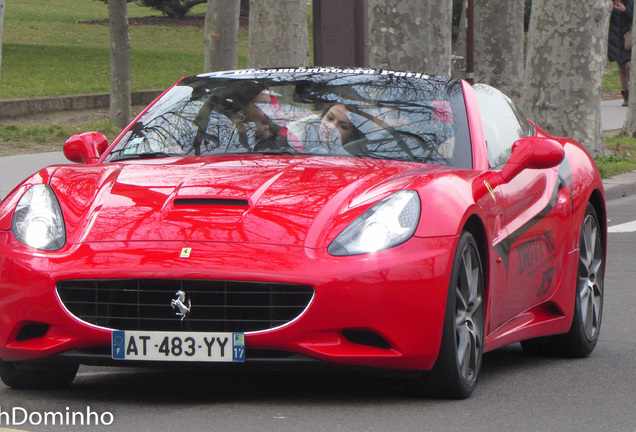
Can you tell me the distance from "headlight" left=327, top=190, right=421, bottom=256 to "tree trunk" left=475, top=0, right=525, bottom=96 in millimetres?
Answer: 27948

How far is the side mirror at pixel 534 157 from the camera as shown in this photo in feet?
18.0

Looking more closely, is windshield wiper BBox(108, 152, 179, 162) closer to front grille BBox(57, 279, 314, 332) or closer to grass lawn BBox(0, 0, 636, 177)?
front grille BBox(57, 279, 314, 332)

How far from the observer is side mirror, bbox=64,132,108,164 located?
5.99m

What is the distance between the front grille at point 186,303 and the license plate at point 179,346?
30mm

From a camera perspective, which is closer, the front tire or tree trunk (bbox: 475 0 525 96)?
the front tire

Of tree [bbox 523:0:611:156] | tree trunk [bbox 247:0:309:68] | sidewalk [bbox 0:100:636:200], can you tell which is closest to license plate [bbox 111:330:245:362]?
sidewalk [bbox 0:100:636:200]

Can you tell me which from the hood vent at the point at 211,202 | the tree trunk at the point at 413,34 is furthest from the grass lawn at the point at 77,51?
the hood vent at the point at 211,202

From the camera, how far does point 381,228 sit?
468 centimetres

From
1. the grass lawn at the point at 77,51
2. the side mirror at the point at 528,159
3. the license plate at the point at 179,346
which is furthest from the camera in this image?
the grass lawn at the point at 77,51

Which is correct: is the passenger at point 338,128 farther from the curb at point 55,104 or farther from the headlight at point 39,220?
the curb at point 55,104

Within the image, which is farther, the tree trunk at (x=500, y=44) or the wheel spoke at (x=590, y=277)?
the tree trunk at (x=500, y=44)

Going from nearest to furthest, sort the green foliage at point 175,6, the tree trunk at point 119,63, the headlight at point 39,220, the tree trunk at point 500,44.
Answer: the headlight at point 39,220
the tree trunk at point 119,63
the tree trunk at point 500,44
the green foliage at point 175,6

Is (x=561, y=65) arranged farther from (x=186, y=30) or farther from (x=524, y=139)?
(x=186, y=30)

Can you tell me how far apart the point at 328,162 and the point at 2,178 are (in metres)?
9.05
